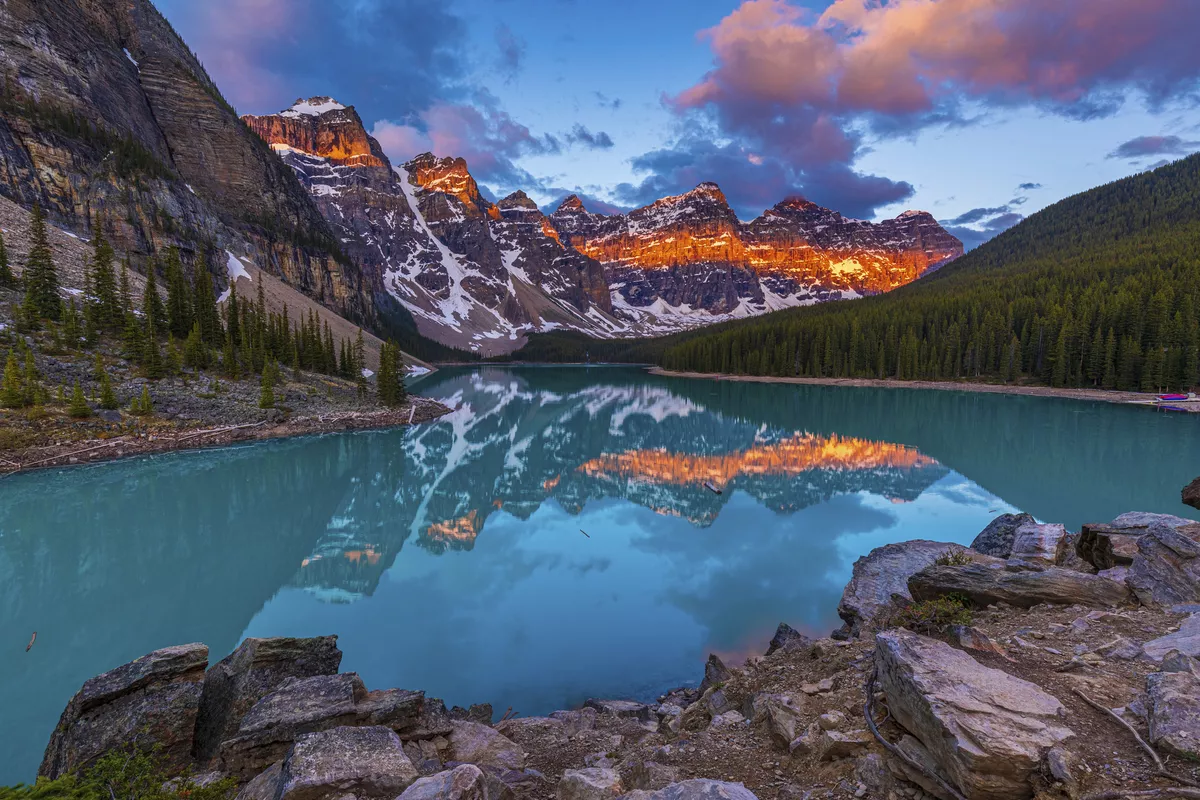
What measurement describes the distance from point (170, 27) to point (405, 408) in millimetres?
117079

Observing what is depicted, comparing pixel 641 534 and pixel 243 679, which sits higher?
pixel 243 679

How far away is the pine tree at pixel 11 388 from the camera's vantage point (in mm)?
26719

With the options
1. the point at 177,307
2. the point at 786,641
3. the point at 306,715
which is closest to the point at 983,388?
the point at 786,641

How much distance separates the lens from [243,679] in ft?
21.9

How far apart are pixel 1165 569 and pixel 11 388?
43698 mm

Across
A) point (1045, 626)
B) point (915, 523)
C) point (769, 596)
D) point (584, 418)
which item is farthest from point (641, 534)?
point (584, 418)

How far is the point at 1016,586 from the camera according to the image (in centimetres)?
780

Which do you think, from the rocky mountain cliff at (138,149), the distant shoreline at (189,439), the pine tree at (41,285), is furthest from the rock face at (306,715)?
the rocky mountain cliff at (138,149)

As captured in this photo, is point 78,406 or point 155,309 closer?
point 78,406

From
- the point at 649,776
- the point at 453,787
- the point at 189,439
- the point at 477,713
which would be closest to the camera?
the point at 453,787

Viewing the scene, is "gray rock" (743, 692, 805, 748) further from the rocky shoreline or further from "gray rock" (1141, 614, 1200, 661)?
"gray rock" (1141, 614, 1200, 661)

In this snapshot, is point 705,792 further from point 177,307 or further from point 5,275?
point 5,275

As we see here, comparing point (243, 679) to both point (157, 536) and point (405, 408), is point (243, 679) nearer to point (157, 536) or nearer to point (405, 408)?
point (157, 536)

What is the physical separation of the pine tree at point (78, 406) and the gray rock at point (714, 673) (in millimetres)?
36485
